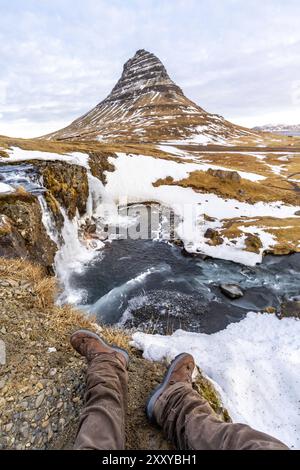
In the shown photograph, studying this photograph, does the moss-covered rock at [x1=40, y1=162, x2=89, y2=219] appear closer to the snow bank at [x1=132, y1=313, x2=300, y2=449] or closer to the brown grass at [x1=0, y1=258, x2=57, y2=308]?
the brown grass at [x1=0, y1=258, x2=57, y2=308]

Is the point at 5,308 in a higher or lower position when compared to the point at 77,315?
higher

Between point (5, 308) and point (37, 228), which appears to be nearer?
point (5, 308)

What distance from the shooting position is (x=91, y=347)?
6.11m

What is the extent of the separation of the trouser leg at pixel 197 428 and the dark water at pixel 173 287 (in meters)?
9.27

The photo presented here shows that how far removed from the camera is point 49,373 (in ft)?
19.5

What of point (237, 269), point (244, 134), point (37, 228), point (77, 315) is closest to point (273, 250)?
point (237, 269)

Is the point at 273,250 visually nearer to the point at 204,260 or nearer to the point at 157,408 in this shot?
the point at 204,260

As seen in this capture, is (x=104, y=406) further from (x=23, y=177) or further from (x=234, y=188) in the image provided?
(x=234, y=188)

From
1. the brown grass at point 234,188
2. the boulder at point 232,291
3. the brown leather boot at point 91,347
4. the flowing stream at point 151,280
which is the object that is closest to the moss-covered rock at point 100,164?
the brown grass at point 234,188

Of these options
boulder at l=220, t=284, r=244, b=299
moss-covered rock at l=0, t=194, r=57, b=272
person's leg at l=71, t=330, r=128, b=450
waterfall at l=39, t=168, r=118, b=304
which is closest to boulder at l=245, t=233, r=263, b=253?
boulder at l=220, t=284, r=244, b=299

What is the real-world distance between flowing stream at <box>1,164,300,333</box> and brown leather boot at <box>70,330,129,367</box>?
826 centimetres

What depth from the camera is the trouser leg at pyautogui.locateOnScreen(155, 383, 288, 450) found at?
361 centimetres

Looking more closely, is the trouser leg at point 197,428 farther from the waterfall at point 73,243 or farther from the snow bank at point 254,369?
the waterfall at point 73,243
